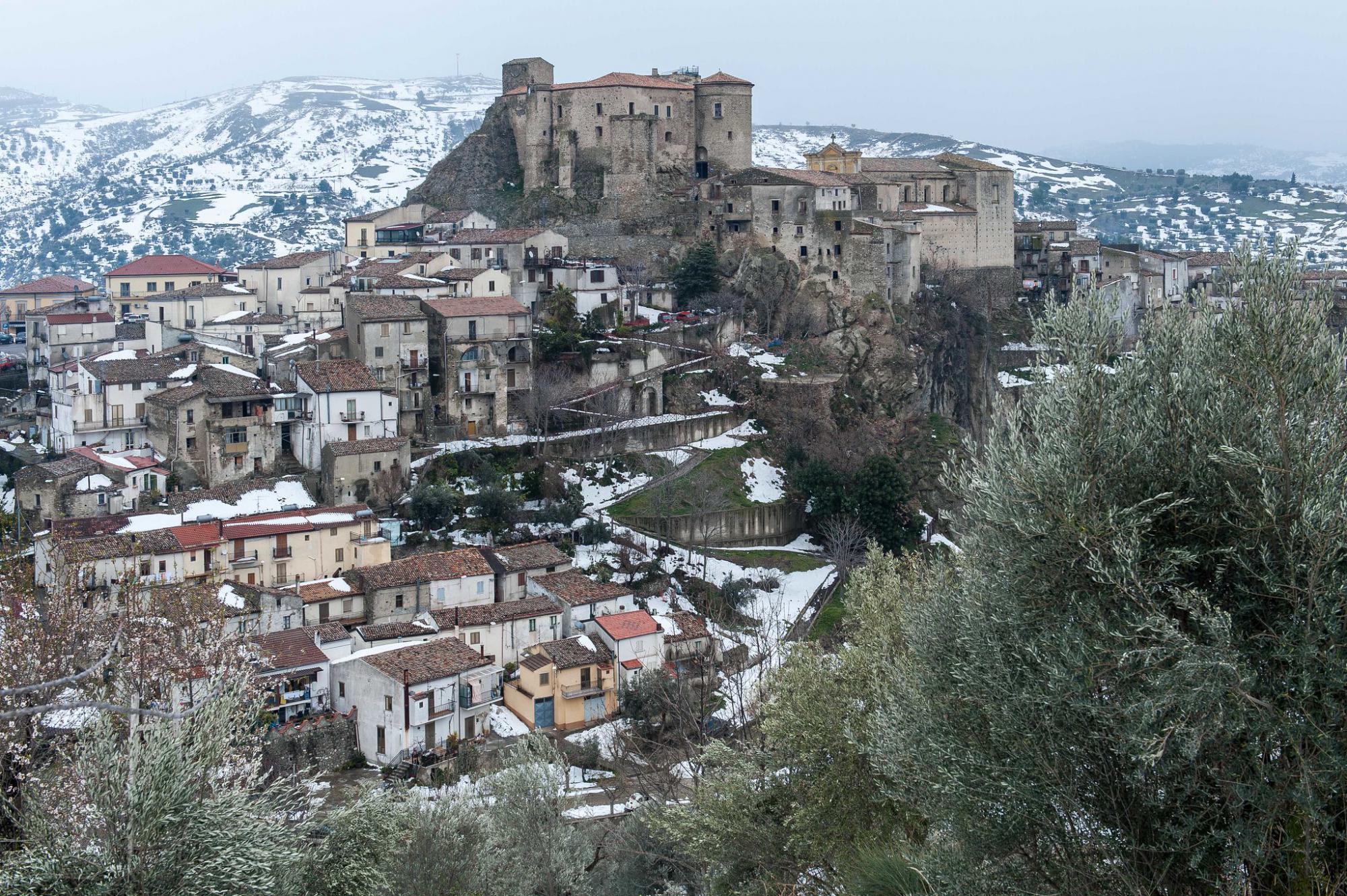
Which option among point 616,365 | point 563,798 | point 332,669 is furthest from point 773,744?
point 616,365

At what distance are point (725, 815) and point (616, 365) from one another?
3291 cm

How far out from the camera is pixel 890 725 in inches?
457

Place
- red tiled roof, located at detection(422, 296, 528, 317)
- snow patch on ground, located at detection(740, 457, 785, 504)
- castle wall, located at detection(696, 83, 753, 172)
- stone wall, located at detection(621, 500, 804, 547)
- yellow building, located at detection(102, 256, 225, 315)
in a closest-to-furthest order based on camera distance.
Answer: stone wall, located at detection(621, 500, 804, 547) < red tiled roof, located at detection(422, 296, 528, 317) < snow patch on ground, located at detection(740, 457, 785, 504) < yellow building, located at detection(102, 256, 225, 315) < castle wall, located at detection(696, 83, 753, 172)

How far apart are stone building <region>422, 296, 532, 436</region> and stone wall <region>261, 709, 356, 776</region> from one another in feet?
54.0

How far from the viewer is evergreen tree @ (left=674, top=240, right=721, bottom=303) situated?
54.5 meters

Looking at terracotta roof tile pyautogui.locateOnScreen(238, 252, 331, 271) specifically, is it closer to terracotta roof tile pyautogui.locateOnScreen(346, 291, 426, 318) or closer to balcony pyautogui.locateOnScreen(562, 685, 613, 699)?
terracotta roof tile pyautogui.locateOnScreen(346, 291, 426, 318)

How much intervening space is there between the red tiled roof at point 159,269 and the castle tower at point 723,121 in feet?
77.4

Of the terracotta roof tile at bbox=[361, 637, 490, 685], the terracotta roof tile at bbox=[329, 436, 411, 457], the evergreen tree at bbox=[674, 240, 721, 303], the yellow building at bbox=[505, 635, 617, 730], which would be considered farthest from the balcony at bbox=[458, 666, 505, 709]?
the evergreen tree at bbox=[674, 240, 721, 303]

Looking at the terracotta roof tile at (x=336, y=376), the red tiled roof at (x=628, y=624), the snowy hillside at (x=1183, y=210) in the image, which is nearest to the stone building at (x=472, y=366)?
the terracotta roof tile at (x=336, y=376)

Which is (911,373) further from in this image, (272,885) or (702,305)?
(272,885)

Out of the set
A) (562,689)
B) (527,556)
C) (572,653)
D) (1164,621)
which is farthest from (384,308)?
(1164,621)

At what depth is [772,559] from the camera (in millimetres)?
43750

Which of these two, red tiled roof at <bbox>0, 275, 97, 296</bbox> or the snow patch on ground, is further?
red tiled roof at <bbox>0, 275, 97, 296</bbox>

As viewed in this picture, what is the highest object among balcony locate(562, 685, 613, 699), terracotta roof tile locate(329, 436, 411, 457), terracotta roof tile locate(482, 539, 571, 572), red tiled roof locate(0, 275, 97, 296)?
red tiled roof locate(0, 275, 97, 296)
